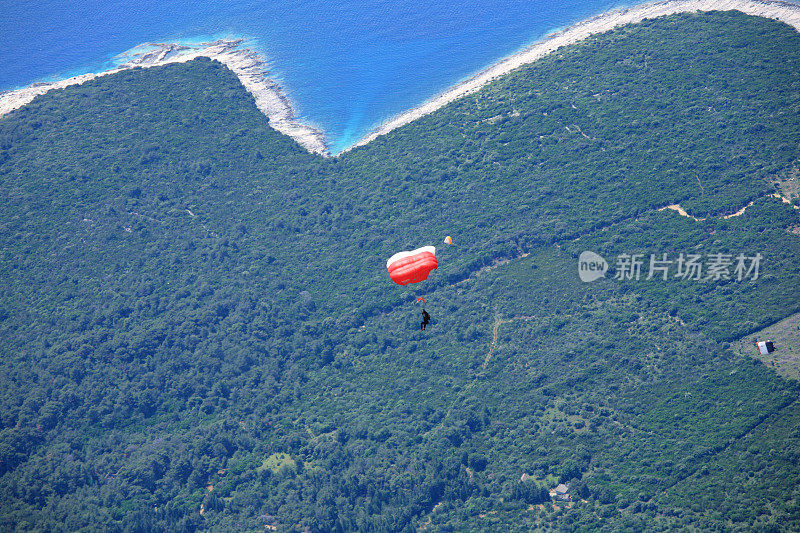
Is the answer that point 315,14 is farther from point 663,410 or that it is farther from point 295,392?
point 663,410

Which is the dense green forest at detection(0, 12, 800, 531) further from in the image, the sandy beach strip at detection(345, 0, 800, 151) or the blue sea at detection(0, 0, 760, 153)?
the blue sea at detection(0, 0, 760, 153)

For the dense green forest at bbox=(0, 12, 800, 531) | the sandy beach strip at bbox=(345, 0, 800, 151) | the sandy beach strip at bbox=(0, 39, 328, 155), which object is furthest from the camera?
the sandy beach strip at bbox=(0, 39, 328, 155)

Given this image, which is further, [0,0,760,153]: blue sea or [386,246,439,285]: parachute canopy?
[0,0,760,153]: blue sea

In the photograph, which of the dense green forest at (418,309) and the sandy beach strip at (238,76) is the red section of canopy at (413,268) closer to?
the dense green forest at (418,309)

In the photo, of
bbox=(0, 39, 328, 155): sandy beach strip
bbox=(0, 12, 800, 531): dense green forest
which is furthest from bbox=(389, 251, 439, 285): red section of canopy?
bbox=(0, 39, 328, 155): sandy beach strip

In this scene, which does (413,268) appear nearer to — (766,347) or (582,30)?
(766,347)

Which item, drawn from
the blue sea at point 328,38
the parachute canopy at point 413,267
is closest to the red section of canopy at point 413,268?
the parachute canopy at point 413,267

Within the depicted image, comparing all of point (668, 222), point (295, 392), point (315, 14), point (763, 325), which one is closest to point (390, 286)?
point (295, 392)
